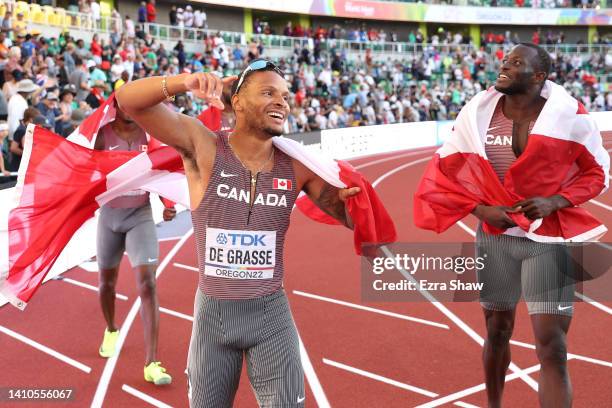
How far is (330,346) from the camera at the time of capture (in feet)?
20.9

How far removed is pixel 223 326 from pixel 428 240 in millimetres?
7938

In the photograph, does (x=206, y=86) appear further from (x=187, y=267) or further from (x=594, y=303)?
(x=187, y=267)

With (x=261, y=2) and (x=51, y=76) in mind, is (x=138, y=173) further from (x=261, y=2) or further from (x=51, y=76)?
(x=261, y=2)

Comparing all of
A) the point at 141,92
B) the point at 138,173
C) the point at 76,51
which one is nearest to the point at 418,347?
the point at 138,173

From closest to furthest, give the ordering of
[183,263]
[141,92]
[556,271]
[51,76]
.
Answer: [141,92] → [556,271] → [183,263] → [51,76]

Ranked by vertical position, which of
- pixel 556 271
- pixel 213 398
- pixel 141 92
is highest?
pixel 141 92

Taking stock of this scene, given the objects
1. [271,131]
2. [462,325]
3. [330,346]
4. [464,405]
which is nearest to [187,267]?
[330,346]

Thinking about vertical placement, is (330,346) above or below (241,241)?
below

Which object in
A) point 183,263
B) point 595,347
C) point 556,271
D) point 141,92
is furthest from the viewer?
point 183,263

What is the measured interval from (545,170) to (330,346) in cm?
290

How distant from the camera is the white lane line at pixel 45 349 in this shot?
19.7ft

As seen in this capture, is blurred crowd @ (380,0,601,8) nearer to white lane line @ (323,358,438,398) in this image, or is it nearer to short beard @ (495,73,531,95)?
white lane line @ (323,358,438,398)

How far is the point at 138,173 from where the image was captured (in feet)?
13.9

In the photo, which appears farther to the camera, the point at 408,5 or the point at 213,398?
the point at 408,5
